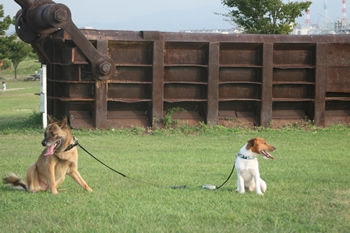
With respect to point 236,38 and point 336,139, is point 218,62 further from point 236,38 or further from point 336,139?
point 336,139

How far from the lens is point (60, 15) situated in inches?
587

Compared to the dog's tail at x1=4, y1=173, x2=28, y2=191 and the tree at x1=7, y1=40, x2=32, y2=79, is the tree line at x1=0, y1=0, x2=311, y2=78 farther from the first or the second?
the tree at x1=7, y1=40, x2=32, y2=79

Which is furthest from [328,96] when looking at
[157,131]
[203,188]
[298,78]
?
[203,188]

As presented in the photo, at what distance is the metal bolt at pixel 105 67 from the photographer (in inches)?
628

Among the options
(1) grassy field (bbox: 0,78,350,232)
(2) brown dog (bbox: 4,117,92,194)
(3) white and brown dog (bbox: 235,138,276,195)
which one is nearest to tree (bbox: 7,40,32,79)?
(1) grassy field (bbox: 0,78,350,232)

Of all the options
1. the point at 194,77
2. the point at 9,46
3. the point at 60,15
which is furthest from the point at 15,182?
the point at 9,46

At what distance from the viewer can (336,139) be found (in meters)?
15.8

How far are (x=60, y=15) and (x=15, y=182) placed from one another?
23.3ft

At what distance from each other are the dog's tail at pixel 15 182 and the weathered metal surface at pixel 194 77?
290 inches

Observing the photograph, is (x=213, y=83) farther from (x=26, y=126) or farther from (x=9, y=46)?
(x=9, y=46)

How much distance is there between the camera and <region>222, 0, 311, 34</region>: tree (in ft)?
116

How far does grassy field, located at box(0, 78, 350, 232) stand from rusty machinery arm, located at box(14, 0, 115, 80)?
2.23 meters

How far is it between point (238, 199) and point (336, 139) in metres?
8.57

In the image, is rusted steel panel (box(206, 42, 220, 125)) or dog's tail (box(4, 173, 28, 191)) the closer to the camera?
dog's tail (box(4, 173, 28, 191))
